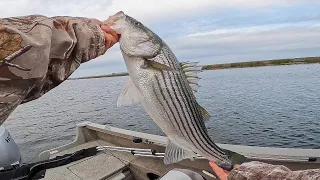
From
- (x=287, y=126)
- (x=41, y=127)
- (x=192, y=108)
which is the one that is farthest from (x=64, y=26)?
(x=41, y=127)

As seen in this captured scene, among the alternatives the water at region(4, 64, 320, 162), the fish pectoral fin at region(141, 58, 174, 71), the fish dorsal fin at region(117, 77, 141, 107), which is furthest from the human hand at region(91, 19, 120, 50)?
the water at region(4, 64, 320, 162)

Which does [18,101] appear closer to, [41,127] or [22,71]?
[22,71]

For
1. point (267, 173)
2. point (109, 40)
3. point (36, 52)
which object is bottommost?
point (267, 173)

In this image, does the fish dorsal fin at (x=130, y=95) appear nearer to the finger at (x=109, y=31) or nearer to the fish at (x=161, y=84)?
the fish at (x=161, y=84)

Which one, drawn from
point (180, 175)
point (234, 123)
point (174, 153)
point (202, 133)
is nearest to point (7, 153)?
point (180, 175)

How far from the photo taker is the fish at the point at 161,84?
2949mm

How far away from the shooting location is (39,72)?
1958 mm

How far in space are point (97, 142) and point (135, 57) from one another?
25.7 ft

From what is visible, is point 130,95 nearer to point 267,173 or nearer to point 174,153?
point 174,153

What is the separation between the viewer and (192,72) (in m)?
3.17

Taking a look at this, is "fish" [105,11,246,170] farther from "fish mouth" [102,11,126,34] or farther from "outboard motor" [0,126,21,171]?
"outboard motor" [0,126,21,171]

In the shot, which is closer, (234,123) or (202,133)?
(202,133)

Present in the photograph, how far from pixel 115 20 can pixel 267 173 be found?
2.06 m

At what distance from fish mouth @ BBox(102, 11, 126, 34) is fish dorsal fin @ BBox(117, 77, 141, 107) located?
0.51 m
